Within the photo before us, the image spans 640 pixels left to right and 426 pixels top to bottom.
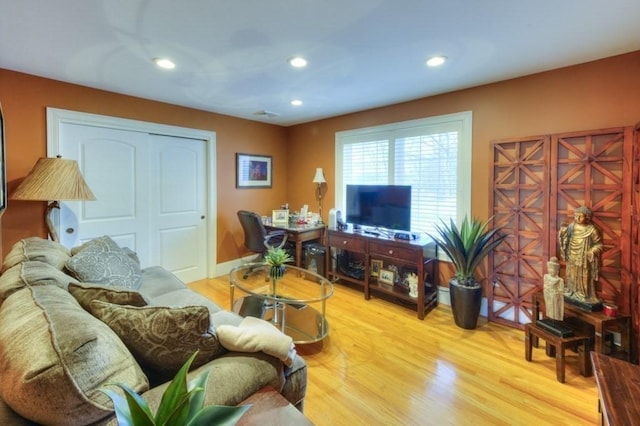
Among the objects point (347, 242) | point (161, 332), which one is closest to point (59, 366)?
point (161, 332)

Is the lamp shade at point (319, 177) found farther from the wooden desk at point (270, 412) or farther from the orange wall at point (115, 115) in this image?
the wooden desk at point (270, 412)

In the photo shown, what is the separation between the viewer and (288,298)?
248 centimetres

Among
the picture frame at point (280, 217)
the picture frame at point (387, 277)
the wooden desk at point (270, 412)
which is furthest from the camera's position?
the picture frame at point (280, 217)

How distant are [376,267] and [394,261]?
374 millimetres

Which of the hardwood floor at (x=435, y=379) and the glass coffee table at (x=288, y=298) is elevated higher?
the glass coffee table at (x=288, y=298)

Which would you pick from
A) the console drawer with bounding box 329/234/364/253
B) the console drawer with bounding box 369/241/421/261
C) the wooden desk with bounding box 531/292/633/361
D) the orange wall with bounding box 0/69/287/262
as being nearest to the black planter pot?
the console drawer with bounding box 369/241/421/261

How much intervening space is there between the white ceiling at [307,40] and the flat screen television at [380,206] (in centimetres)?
109

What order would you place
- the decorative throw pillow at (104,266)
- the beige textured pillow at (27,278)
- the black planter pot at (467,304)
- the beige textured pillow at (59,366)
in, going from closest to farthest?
the beige textured pillow at (59,366)
the beige textured pillow at (27,278)
the decorative throw pillow at (104,266)
the black planter pot at (467,304)

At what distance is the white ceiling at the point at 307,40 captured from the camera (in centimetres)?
172

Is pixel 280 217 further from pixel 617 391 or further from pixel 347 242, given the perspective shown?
pixel 617 391

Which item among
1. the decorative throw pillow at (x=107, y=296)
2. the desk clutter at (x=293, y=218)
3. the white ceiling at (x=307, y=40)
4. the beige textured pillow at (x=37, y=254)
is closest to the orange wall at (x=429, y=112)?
the white ceiling at (x=307, y=40)

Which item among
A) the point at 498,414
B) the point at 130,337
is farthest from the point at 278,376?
the point at 498,414

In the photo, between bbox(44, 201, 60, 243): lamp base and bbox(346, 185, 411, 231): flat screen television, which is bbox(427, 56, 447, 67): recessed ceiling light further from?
bbox(44, 201, 60, 243): lamp base

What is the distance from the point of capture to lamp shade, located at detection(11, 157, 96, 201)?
8.05 feet
